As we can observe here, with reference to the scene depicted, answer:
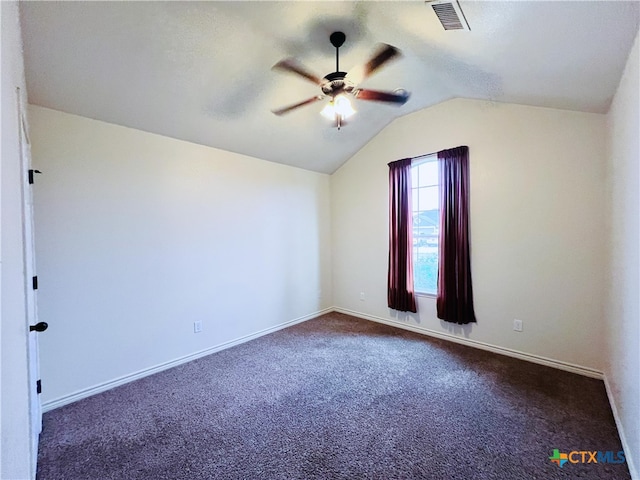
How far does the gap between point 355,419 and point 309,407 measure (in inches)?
15.3

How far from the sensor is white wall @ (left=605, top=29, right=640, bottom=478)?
159cm

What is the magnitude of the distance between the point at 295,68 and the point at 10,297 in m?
1.89

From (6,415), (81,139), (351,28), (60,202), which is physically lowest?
(6,415)

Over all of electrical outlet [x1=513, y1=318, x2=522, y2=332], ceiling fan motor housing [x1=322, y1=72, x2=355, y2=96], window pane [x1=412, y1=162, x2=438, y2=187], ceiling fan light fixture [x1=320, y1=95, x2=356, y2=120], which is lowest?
electrical outlet [x1=513, y1=318, x2=522, y2=332]

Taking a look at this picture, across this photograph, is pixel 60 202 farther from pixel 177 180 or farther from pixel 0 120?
pixel 0 120

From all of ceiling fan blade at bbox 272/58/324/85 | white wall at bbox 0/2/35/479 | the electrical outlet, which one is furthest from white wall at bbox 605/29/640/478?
white wall at bbox 0/2/35/479

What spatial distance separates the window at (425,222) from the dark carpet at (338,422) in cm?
108

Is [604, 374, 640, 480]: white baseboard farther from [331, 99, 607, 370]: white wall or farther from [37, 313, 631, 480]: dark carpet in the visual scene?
[331, 99, 607, 370]: white wall

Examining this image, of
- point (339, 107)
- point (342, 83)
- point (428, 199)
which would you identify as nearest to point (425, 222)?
point (428, 199)

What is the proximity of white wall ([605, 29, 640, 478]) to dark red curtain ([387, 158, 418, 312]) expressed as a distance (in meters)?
1.98

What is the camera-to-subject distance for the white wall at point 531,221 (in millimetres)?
2629

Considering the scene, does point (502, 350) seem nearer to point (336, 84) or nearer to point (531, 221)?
point (531, 221)

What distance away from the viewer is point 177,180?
305 centimetres

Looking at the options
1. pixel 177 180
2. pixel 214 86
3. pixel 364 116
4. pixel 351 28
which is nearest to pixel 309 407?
pixel 177 180
